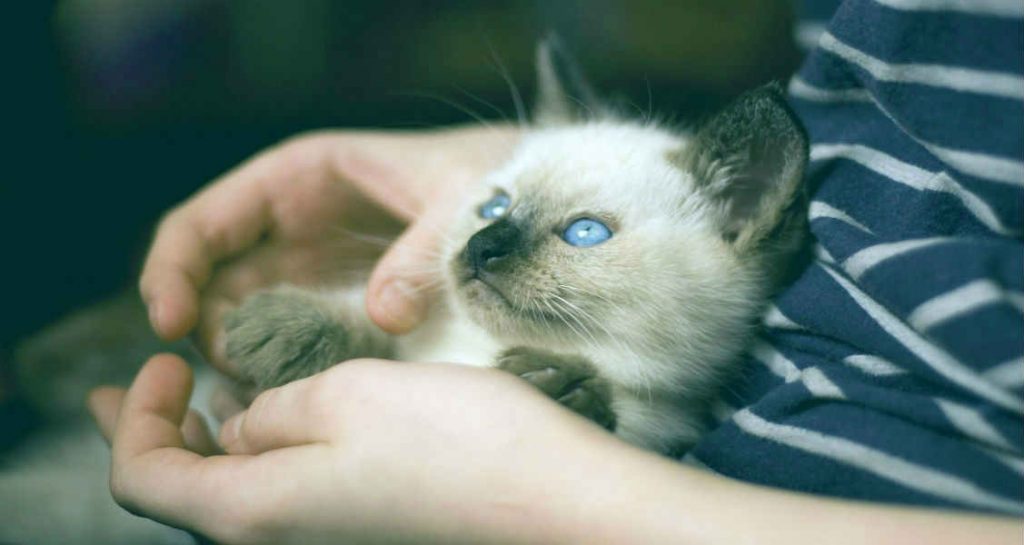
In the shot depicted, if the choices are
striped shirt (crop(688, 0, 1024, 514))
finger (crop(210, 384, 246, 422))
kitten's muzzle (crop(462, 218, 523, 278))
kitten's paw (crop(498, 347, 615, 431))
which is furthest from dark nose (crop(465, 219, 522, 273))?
finger (crop(210, 384, 246, 422))

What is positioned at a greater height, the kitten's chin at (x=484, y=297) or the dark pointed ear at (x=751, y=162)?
the dark pointed ear at (x=751, y=162)

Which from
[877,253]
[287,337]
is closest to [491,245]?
[287,337]

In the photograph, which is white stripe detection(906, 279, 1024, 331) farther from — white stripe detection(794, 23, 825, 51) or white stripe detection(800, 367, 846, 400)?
white stripe detection(794, 23, 825, 51)

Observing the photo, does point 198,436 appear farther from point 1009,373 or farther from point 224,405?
point 1009,373

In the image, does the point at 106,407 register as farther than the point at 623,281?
Yes

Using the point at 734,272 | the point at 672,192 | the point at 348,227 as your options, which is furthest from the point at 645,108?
the point at 348,227

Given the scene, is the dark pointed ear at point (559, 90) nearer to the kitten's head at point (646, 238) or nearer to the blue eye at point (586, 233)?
the kitten's head at point (646, 238)

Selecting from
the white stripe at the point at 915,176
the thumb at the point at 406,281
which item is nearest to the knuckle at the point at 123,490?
the thumb at the point at 406,281
